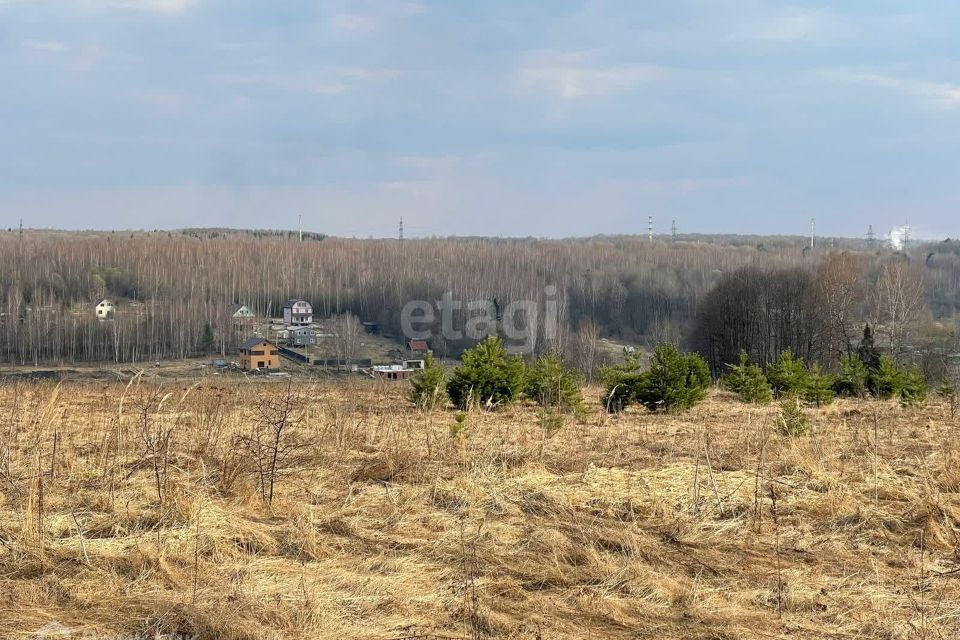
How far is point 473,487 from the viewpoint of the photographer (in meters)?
6.55

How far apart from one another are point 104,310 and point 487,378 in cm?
5740

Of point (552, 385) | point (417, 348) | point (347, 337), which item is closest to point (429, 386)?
point (552, 385)

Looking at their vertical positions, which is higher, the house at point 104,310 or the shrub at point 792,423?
the shrub at point 792,423

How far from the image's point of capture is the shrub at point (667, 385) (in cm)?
1227

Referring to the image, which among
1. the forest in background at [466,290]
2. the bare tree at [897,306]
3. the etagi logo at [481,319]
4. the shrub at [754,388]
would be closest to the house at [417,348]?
the forest in background at [466,290]

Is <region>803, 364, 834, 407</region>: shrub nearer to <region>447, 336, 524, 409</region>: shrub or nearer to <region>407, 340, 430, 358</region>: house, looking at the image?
<region>447, 336, 524, 409</region>: shrub

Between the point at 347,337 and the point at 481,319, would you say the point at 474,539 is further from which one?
the point at 481,319

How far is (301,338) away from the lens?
58250 mm

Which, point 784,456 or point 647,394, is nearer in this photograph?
point 784,456

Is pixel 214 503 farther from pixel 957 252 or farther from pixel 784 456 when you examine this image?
pixel 957 252

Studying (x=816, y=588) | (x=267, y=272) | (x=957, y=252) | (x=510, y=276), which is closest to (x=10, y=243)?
(x=267, y=272)

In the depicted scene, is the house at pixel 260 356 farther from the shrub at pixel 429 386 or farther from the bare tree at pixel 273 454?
the bare tree at pixel 273 454

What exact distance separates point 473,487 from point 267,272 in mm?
76470

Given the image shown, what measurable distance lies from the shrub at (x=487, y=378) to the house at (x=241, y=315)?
176ft
